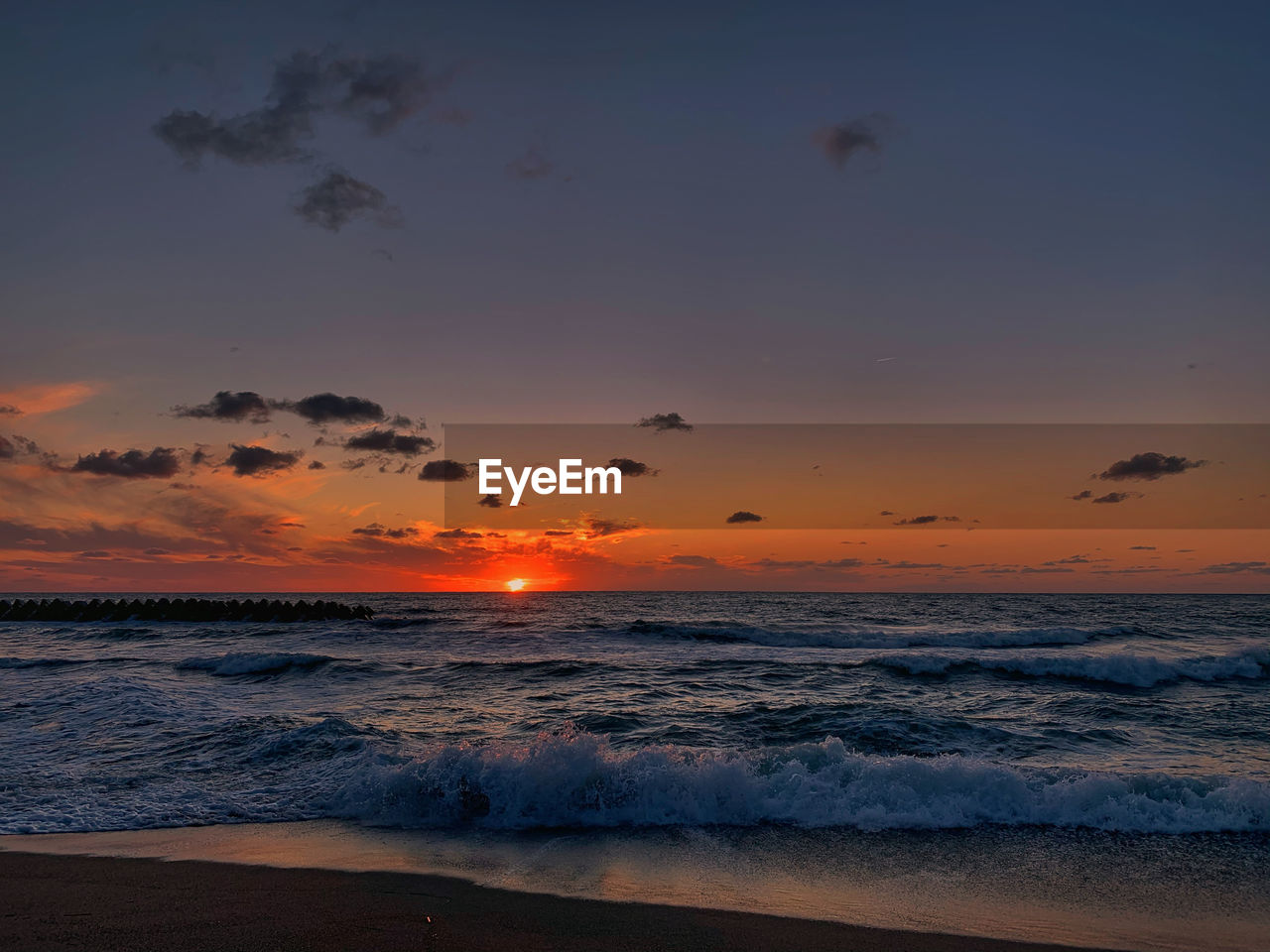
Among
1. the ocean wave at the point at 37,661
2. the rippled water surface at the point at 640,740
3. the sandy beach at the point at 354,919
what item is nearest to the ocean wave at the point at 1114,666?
the rippled water surface at the point at 640,740

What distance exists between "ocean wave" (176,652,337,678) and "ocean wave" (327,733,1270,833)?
16774mm

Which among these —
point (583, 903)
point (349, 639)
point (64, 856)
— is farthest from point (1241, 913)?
point (349, 639)

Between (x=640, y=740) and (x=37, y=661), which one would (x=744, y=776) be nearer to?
(x=640, y=740)

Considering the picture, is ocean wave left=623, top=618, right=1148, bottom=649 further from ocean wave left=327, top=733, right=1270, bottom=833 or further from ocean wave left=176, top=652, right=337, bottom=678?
ocean wave left=327, top=733, right=1270, bottom=833

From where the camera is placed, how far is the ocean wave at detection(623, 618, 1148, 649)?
35.6 meters

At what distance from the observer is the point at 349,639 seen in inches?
1542

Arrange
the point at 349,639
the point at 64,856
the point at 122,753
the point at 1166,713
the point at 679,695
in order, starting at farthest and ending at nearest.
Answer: the point at 349,639, the point at 679,695, the point at 1166,713, the point at 122,753, the point at 64,856

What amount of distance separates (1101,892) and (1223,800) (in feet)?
11.9

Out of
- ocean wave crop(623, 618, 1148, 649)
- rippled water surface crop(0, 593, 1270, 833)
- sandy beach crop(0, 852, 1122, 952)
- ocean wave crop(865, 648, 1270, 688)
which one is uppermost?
sandy beach crop(0, 852, 1122, 952)

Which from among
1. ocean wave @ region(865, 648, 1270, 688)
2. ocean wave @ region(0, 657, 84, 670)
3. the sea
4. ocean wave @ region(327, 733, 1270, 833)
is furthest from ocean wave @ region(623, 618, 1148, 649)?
ocean wave @ region(327, 733, 1270, 833)

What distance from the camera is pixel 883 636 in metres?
37.7

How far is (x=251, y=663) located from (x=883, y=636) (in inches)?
1133

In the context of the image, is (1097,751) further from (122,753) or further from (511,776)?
(122,753)

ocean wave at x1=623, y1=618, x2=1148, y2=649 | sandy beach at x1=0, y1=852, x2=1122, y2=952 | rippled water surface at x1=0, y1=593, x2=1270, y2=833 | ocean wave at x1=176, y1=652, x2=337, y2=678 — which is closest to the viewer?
sandy beach at x1=0, y1=852, x2=1122, y2=952
